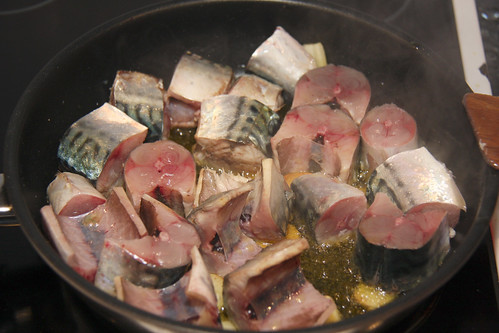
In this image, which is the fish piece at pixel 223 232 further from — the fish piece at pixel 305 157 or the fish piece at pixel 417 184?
the fish piece at pixel 417 184

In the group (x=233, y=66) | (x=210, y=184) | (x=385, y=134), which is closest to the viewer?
(x=210, y=184)

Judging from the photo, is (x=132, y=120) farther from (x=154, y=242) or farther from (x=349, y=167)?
→ (x=349, y=167)

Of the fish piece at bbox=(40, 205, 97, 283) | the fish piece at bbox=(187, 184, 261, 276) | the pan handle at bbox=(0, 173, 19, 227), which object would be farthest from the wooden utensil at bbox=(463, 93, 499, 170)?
the pan handle at bbox=(0, 173, 19, 227)

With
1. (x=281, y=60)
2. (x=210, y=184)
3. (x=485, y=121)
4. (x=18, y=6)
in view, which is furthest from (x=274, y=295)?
(x=18, y=6)

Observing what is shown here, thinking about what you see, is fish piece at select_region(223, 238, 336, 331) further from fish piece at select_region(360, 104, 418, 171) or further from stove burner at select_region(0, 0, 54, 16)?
stove burner at select_region(0, 0, 54, 16)

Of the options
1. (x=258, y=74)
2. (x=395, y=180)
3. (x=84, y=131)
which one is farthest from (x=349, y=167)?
(x=84, y=131)

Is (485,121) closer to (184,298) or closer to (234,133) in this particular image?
(234,133)
